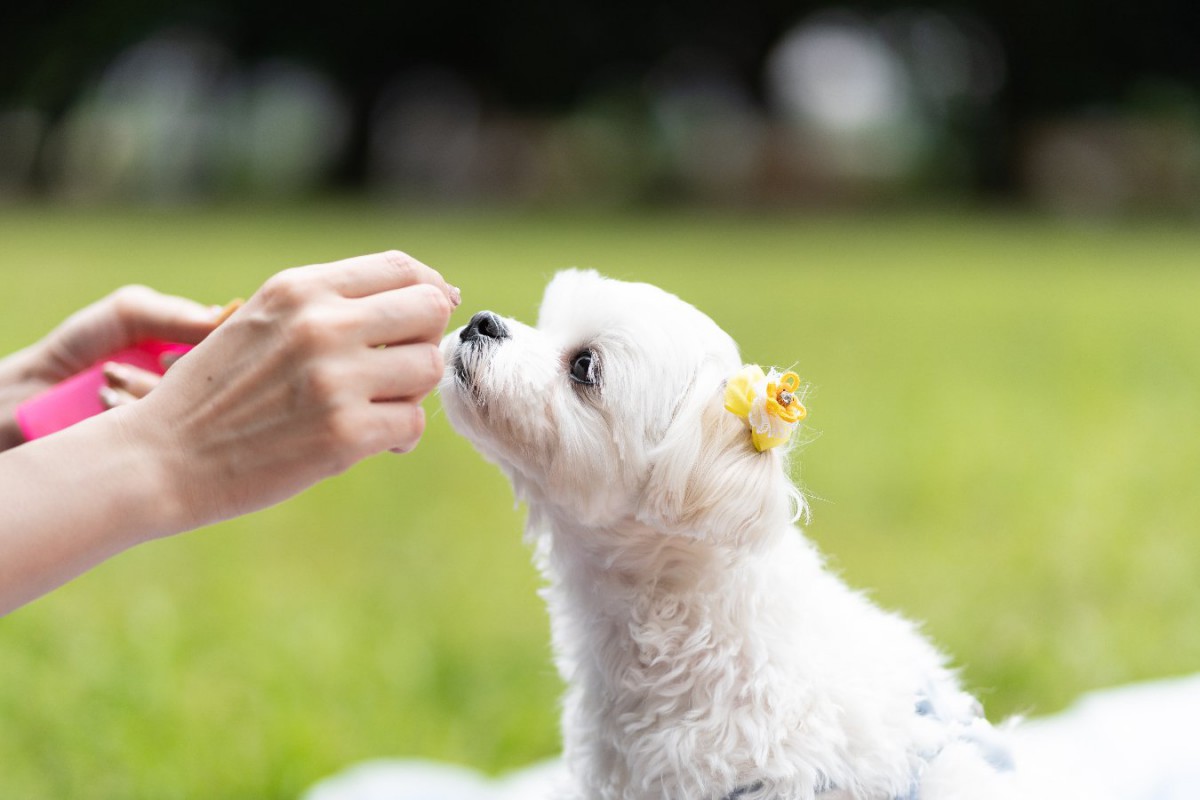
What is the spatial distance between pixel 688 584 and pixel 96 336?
0.98 metres

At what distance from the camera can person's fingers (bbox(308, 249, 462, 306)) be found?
1.44 meters

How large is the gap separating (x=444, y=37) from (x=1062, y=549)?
51.7ft

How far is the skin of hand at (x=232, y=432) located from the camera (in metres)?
1.38

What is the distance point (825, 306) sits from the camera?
8.44 metres

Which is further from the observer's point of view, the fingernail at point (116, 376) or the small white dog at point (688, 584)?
the fingernail at point (116, 376)

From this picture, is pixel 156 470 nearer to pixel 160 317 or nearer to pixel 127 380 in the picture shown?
pixel 127 380

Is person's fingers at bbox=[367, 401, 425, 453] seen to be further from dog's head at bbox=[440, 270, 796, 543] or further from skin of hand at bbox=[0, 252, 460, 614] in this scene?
dog's head at bbox=[440, 270, 796, 543]

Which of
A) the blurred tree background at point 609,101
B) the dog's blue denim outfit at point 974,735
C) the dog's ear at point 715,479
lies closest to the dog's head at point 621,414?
the dog's ear at point 715,479

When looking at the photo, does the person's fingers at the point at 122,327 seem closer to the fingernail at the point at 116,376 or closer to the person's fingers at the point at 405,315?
the fingernail at the point at 116,376

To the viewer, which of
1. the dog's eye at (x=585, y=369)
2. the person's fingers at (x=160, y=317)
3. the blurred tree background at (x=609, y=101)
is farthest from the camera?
the blurred tree background at (x=609, y=101)

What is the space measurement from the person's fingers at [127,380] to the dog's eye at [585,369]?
57 cm

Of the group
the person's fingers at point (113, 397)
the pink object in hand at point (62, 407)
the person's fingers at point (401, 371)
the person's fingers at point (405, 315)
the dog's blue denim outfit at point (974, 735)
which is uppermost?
the person's fingers at point (405, 315)

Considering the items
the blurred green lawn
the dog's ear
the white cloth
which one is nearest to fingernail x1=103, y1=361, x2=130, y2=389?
the dog's ear

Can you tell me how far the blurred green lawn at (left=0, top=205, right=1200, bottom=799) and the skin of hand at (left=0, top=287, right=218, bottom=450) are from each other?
91 cm
